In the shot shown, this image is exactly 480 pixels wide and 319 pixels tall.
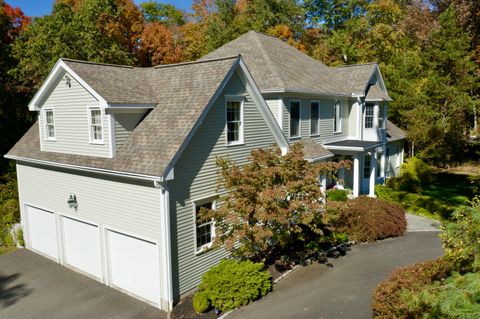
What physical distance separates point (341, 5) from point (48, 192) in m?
42.9

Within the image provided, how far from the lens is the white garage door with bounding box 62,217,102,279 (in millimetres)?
15125

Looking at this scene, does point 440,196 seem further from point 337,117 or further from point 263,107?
point 263,107

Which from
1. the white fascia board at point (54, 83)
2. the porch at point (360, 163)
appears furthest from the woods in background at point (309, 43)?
the white fascia board at point (54, 83)

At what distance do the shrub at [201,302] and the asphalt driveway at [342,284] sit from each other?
990 millimetres

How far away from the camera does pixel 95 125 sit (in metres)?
14.4

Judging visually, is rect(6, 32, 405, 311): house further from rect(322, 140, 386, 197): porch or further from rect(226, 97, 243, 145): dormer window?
rect(322, 140, 386, 197): porch

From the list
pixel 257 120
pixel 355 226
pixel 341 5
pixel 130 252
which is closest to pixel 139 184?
pixel 130 252

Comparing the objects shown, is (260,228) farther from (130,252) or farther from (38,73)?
(38,73)

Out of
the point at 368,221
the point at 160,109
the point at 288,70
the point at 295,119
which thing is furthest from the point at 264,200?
the point at 288,70

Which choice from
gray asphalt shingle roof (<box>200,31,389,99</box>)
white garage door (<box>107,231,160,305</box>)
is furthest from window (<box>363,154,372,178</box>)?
white garage door (<box>107,231,160,305</box>)

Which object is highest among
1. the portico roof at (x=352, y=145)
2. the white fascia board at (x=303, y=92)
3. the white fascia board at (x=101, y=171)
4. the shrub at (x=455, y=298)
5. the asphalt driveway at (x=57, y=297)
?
the white fascia board at (x=303, y=92)

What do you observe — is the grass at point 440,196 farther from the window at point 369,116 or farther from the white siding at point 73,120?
the white siding at point 73,120

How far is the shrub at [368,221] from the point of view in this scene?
18.2 meters

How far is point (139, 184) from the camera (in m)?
12.7
